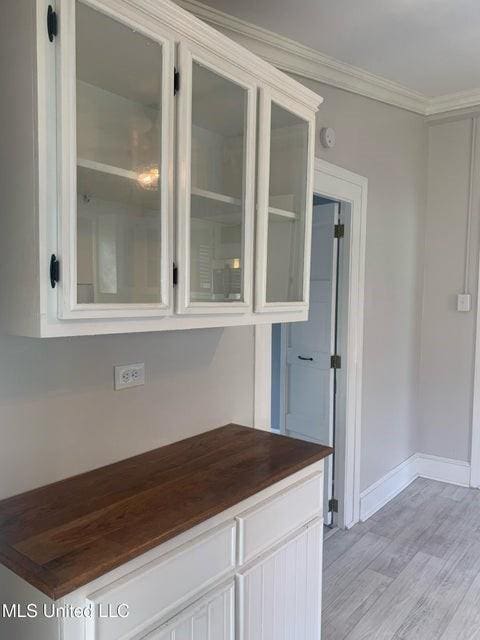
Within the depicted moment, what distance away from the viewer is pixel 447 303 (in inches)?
149

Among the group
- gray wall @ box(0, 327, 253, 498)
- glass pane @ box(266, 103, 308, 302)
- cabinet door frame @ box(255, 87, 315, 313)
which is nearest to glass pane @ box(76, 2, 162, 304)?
gray wall @ box(0, 327, 253, 498)

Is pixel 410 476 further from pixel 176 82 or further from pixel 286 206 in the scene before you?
pixel 176 82

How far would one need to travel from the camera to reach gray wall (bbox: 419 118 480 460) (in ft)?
12.0

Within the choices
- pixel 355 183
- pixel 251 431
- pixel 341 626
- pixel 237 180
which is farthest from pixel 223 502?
pixel 355 183

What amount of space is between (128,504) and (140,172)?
97 centimetres

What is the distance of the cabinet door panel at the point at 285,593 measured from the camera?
153 cm

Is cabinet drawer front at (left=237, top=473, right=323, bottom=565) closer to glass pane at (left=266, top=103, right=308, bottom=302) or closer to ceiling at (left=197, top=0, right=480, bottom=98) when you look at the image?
glass pane at (left=266, top=103, right=308, bottom=302)

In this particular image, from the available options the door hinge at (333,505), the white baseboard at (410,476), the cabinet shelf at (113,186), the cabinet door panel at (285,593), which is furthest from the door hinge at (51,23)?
the white baseboard at (410,476)

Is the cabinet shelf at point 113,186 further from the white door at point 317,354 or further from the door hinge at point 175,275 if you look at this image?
the white door at point 317,354

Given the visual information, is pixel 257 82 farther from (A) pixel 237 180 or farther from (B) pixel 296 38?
(B) pixel 296 38

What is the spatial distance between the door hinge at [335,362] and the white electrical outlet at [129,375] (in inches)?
64.7

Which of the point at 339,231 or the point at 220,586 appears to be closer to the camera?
the point at 220,586

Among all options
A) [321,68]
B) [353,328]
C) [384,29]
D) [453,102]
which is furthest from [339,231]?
[453,102]

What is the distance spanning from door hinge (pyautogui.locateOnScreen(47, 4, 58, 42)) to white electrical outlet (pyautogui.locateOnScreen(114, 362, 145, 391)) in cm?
101
